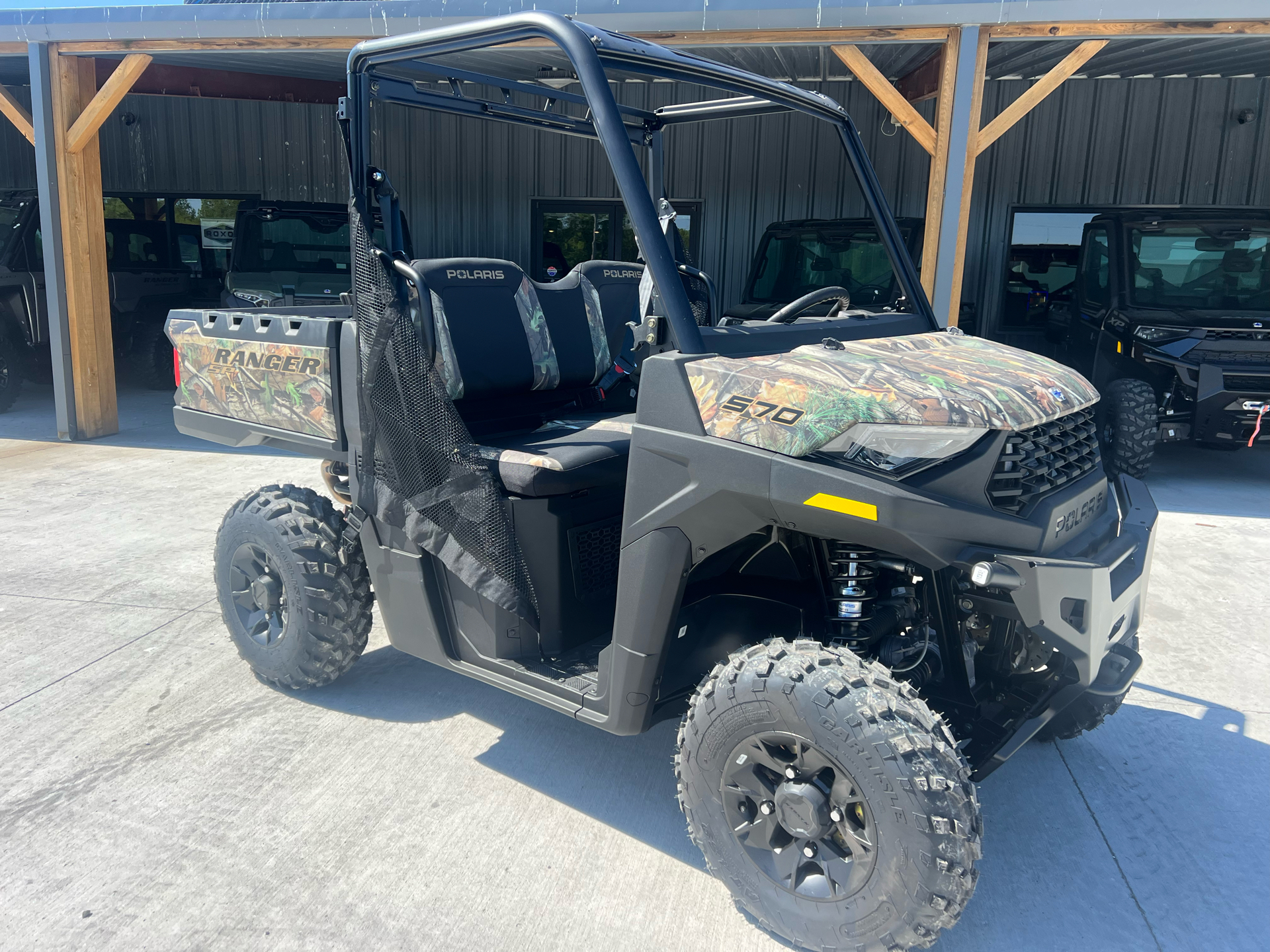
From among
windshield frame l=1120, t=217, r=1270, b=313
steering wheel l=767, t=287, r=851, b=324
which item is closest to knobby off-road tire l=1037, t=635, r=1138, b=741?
steering wheel l=767, t=287, r=851, b=324

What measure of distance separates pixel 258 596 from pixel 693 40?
201 inches

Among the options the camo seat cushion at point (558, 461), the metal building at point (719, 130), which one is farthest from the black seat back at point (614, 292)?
the metal building at point (719, 130)

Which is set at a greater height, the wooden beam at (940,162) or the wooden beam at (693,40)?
the wooden beam at (693,40)

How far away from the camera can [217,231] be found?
1324cm

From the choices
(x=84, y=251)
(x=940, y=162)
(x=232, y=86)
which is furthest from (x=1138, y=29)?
(x=232, y=86)

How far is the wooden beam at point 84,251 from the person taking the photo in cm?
793

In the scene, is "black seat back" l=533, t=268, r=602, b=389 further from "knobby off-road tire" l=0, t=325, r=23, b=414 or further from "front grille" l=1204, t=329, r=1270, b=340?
"knobby off-road tire" l=0, t=325, r=23, b=414

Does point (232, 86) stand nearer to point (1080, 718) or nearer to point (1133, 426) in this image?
point (1133, 426)

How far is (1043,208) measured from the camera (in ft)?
36.4

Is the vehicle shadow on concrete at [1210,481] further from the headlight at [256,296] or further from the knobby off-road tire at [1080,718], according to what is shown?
the headlight at [256,296]

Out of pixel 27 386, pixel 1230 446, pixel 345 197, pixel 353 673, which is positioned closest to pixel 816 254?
pixel 1230 446

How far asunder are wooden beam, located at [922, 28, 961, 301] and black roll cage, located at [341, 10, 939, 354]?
3329mm

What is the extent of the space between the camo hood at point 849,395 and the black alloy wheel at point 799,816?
0.69 m

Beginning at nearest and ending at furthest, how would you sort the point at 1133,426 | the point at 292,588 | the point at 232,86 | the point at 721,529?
the point at 721,529 → the point at 292,588 → the point at 1133,426 → the point at 232,86
